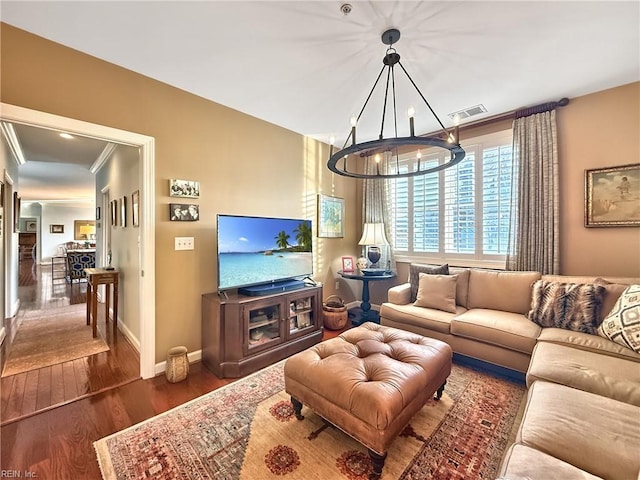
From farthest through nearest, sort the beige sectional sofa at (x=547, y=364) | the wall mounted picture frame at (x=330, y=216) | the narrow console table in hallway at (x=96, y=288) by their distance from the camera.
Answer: the wall mounted picture frame at (x=330, y=216), the narrow console table in hallway at (x=96, y=288), the beige sectional sofa at (x=547, y=364)

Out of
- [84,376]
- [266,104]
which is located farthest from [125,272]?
[266,104]

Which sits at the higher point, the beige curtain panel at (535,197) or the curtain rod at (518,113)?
the curtain rod at (518,113)

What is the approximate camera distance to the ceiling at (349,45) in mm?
1711

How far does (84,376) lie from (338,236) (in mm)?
3343

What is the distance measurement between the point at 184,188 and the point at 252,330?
1.52 meters

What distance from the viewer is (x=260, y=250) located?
286cm

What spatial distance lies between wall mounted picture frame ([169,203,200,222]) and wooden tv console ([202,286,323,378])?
31.0 inches

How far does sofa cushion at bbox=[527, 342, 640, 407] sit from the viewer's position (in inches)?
57.4

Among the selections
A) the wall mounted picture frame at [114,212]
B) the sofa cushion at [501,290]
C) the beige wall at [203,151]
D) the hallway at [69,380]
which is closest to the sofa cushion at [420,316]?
the sofa cushion at [501,290]

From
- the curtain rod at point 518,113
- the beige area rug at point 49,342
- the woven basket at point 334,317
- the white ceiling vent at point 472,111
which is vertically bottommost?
the beige area rug at point 49,342

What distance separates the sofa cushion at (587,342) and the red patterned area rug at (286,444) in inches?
20.5

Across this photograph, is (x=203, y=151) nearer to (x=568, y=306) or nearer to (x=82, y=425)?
(x=82, y=425)

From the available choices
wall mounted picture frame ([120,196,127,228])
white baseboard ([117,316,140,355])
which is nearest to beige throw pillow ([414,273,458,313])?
white baseboard ([117,316,140,355])

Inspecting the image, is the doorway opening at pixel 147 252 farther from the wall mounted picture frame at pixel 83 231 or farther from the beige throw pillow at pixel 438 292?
the wall mounted picture frame at pixel 83 231
